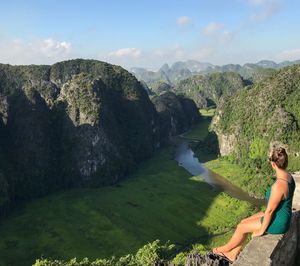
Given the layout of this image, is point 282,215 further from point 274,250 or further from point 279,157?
point 279,157

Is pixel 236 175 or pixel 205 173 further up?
pixel 236 175

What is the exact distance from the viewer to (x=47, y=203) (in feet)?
302

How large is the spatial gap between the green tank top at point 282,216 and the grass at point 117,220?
56.1 metres

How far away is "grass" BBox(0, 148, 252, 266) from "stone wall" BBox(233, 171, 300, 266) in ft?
179

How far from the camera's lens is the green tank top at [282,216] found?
33.7ft

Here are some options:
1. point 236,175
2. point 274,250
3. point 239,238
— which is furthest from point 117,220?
point 274,250

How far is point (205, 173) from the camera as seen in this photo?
11412cm

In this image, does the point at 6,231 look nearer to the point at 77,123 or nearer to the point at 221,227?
the point at 221,227

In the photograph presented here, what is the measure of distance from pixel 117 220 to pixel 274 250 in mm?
71255

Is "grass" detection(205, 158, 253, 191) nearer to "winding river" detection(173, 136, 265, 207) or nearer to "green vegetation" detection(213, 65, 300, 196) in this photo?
"green vegetation" detection(213, 65, 300, 196)

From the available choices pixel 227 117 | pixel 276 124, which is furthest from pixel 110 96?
pixel 276 124

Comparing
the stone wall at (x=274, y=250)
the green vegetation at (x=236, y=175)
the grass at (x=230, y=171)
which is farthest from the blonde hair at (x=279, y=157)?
the grass at (x=230, y=171)

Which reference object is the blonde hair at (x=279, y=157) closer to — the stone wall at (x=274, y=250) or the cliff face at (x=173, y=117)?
the stone wall at (x=274, y=250)

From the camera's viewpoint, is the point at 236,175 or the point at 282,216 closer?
the point at 282,216
